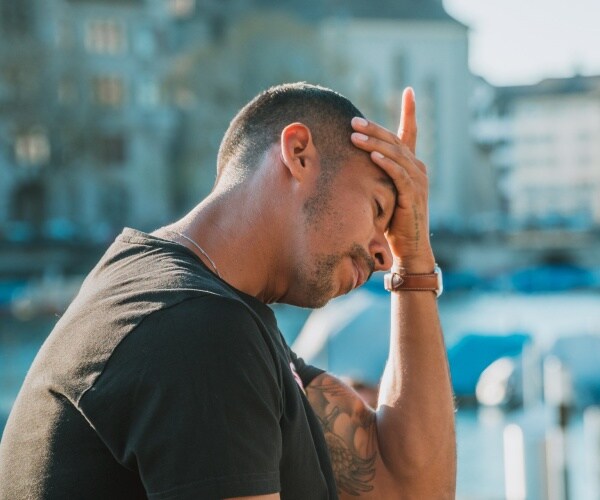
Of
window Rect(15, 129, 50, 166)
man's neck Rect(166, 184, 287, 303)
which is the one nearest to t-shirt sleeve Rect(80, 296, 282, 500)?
man's neck Rect(166, 184, 287, 303)

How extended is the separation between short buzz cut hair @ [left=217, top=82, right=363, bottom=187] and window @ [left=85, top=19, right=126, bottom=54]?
55476 millimetres

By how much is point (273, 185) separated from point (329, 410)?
24.5 inches

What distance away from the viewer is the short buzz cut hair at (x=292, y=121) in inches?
76.1

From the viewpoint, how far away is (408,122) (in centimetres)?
236

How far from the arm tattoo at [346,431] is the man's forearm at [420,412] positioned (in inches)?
1.4

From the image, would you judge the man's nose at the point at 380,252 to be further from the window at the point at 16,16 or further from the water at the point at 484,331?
the window at the point at 16,16

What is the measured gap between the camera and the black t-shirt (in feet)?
4.69

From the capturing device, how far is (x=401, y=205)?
7.06 feet

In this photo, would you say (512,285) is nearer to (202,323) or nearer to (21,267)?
(21,267)

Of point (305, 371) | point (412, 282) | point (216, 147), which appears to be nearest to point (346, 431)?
point (305, 371)

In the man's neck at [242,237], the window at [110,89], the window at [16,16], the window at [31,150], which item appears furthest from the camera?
the window at [110,89]

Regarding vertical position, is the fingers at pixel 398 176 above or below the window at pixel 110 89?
above

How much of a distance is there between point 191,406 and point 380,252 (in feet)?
2.33

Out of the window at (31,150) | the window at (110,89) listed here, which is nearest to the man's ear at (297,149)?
the window at (31,150)
